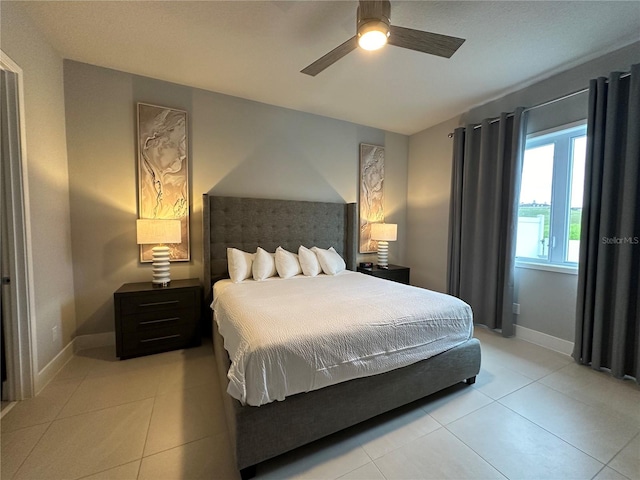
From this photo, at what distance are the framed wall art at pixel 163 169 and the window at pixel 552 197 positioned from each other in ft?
12.9

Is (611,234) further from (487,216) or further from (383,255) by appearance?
(383,255)

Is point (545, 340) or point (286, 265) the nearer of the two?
point (545, 340)

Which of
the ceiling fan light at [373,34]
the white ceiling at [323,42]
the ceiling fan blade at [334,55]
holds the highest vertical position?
the white ceiling at [323,42]

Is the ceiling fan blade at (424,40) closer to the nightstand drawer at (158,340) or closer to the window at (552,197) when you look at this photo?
the window at (552,197)

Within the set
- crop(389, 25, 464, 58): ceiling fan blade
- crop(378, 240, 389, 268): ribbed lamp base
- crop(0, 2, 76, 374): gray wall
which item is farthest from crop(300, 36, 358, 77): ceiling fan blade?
crop(378, 240, 389, 268): ribbed lamp base

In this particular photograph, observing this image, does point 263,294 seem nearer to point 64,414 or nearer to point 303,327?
point 303,327

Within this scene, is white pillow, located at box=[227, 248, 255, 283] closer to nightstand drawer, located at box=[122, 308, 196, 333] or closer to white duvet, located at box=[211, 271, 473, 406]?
white duvet, located at box=[211, 271, 473, 406]

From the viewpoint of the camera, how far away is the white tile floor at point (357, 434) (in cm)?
141

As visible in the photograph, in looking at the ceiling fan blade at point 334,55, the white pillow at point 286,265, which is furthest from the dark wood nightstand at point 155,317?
the ceiling fan blade at point 334,55

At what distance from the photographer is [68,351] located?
8.36ft

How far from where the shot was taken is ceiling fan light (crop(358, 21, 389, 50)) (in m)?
1.60

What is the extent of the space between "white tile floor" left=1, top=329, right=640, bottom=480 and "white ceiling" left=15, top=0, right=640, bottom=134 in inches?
114

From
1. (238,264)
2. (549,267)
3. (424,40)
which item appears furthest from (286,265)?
(549,267)

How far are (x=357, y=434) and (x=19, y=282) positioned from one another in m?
2.62
